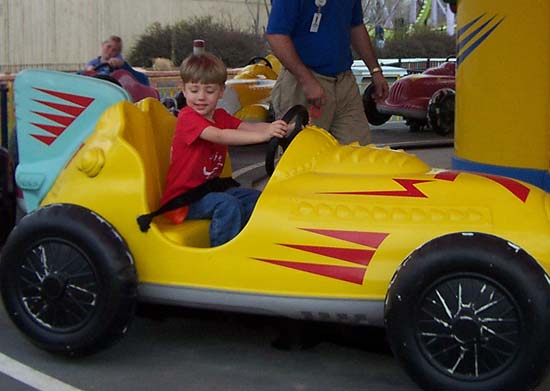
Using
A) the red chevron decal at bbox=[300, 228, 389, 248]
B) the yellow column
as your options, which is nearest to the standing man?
the yellow column

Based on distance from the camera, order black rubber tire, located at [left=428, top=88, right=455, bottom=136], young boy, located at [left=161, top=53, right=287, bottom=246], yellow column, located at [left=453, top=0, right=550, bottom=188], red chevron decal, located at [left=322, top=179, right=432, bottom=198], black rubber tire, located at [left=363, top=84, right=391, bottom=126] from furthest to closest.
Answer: black rubber tire, located at [left=428, top=88, right=455, bottom=136], black rubber tire, located at [left=363, top=84, right=391, bottom=126], yellow column, located at [left=453, top=0, right=550, bottom=188], young boy, located at [left=161, top=53, right=287, bottom=246], red chevron decal, located at [left=322, top=179, right=432, bottom=198]

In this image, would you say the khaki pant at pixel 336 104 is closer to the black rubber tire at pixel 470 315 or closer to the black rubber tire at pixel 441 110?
the black rubber tire at pixel 470 315

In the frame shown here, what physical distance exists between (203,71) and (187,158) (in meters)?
0.38

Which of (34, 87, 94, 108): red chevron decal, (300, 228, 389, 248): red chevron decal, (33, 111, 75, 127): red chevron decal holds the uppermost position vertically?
(34, 87, 94, 108): red chevron decal

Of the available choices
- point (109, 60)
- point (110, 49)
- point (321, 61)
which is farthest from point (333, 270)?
point (110, 49)

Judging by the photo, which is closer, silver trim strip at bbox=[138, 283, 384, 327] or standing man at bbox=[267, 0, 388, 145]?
silver trim strip at bbox=[138, 283, 384, 327]

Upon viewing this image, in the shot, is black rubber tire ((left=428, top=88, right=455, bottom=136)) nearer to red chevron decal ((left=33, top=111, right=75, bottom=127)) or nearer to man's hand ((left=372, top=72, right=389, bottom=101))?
man's hand ((left=372, top=72, right=389, bottom=101))

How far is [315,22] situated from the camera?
5164 mm

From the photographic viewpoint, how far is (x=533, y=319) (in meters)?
3.25

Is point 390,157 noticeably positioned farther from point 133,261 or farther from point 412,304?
point 133,261

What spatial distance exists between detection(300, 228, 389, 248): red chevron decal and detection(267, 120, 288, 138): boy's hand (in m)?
0.52

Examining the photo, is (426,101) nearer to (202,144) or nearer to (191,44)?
(202,144)

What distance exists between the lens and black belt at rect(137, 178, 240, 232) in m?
3.91

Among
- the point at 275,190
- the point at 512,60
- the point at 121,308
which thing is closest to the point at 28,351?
the point at 121,308
